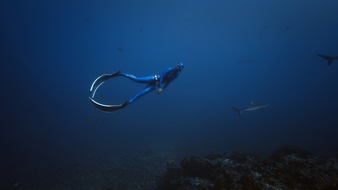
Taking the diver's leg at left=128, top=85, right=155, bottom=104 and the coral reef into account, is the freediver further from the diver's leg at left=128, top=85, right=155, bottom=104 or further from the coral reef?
the coral reef

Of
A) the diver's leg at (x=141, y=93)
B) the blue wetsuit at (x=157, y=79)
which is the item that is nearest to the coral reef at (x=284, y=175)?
the diver's leg at (x=141, y=93)

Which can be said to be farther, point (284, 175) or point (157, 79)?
point (157, 79)

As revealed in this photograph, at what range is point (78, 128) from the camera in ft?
119

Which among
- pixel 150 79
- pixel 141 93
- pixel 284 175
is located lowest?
pixel 284 175

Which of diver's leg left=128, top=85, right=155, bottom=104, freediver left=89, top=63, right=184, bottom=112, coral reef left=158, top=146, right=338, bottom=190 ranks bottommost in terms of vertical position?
coral reef left=158, top=146, right=338, bottom=190

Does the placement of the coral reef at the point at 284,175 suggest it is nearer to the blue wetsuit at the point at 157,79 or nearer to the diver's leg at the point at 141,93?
the diver's leg at the point at 141,93

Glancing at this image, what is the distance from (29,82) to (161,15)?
40417 millimetres

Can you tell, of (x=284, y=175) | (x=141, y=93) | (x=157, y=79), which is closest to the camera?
(x=284, y=175)

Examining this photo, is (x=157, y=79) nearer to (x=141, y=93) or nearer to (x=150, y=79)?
(x=150, y=79)

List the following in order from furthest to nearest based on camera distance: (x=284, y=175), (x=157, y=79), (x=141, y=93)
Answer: (x=157, y=79) < (x=141, y=93) < (x=284, y=175)

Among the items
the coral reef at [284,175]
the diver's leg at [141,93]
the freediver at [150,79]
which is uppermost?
the freediver at [150,79]

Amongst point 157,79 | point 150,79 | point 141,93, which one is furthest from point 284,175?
point 150,79

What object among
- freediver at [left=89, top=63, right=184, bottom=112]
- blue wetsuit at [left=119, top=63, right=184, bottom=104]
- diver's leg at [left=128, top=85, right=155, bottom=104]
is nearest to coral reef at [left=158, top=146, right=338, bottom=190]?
diver's leg at [left=128, top=85, right=155, bottom=104]

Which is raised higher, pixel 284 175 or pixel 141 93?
pixel 141 93
